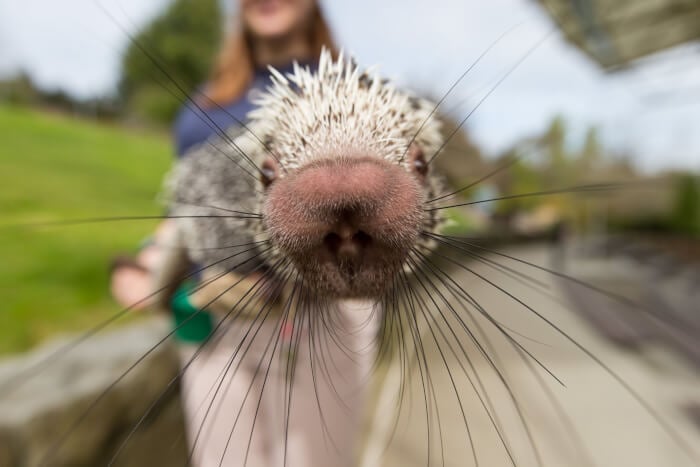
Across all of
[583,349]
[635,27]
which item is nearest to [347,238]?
[583,349]

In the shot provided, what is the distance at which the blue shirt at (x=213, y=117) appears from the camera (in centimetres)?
70

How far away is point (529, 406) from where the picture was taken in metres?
1.13

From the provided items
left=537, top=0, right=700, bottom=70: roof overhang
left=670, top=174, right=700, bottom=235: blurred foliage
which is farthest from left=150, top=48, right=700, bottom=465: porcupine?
left=670, top=174, right=700, bottom=235: blurred foliage

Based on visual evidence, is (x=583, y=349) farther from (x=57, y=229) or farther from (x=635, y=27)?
(x=57, y=229)

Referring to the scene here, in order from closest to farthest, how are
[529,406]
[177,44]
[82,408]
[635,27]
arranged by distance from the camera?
[529,406], [82,408], [635,27], [177,44]

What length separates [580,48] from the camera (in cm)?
144

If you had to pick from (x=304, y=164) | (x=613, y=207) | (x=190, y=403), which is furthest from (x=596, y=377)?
(x=613, y=207)

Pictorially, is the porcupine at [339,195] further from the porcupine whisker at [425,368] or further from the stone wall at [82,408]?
the stone wall at [82,408]

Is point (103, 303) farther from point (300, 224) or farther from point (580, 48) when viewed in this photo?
point (580, 48)

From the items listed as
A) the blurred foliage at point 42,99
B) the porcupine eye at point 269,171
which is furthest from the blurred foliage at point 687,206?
the blurred foliage at point 42,99

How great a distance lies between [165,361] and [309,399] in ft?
4.60

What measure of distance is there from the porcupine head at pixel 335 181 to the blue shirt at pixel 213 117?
0.17 feet

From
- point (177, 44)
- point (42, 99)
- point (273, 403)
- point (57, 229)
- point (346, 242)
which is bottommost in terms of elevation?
point (273, 403)

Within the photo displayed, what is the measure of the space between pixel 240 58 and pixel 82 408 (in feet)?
4.18
